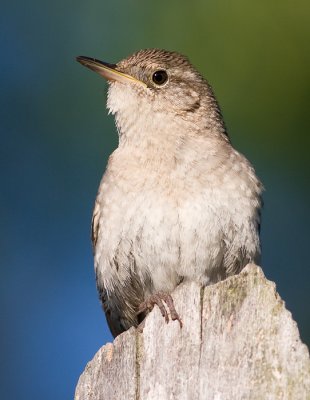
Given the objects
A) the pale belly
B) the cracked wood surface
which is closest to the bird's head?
the pale belly

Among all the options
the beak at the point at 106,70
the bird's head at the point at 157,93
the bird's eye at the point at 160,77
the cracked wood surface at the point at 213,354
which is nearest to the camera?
the cracked wood surface at the point at 213,354

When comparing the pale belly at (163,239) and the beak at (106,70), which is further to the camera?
the beak at (106,70)

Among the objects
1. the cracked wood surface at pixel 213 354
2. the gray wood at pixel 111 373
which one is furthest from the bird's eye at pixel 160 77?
the gray wood at pixel 111 373

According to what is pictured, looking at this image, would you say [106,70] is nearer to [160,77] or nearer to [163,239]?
[160,77]

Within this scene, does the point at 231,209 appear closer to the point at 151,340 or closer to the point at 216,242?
the point at 216,242

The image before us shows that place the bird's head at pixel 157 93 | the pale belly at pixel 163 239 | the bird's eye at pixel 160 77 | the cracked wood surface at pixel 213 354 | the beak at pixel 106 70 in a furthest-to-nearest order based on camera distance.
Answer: the bird's eye at pixel 160 77 → the bird's head at pixel 157 93 → the beak at pixel 106 70 → the pale belly at pixel 163 239 → the cracked wood surface at pixel 213 354

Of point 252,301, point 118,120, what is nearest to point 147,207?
point 118,120

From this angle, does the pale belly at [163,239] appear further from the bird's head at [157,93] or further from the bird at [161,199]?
the bird's head at [157,93]
